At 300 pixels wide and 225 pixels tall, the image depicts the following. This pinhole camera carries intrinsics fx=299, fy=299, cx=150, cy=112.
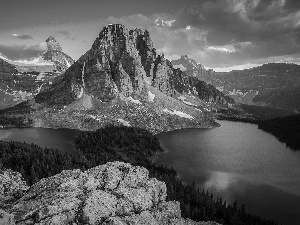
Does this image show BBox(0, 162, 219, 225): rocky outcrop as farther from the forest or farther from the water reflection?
the water reflection

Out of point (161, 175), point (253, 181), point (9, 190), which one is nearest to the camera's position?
point (9, 190)

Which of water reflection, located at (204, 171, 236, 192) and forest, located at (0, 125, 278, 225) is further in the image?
water reflection, located at (204, 171, 236, 192)

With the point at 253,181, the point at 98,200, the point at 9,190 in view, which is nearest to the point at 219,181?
the point at 253,181

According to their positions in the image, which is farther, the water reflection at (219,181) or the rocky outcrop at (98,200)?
the water reflection at (219,181)

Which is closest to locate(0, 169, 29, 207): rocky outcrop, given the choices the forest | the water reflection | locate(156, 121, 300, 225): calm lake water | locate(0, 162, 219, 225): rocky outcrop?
locate(0, 162, 219, 225): rocky outcrop

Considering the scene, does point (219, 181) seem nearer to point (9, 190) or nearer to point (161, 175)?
point (161, 175)

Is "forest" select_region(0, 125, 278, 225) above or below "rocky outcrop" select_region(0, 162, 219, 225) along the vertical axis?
below

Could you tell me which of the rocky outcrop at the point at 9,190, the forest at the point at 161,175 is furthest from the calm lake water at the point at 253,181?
the rocky outcrop at the point at 9,190

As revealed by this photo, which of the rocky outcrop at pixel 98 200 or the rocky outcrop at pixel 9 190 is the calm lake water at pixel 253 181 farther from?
the rocky outcrop at pixel 9 190
